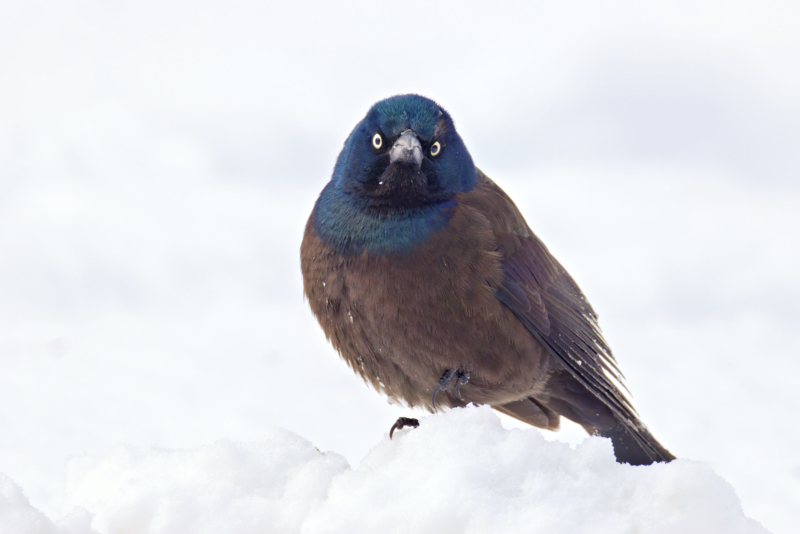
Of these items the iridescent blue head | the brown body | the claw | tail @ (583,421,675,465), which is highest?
the iridescent blue head

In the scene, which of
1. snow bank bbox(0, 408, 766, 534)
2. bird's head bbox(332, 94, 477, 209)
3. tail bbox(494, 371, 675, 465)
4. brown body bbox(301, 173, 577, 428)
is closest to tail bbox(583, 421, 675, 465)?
tail bbox(494, 371, 675, 465)

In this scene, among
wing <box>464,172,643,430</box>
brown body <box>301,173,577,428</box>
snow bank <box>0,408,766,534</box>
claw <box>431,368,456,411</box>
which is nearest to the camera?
snow bank <box>0,408,766,534</box>

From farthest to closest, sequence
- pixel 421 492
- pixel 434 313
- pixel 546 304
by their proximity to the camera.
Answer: pixel 546 304 < pixel 434 313 < pixel 421 492

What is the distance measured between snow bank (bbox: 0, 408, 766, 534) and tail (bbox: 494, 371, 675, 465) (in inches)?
60.3

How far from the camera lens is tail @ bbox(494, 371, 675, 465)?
464 centimetres

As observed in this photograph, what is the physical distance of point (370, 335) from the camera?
401cm

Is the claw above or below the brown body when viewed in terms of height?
below

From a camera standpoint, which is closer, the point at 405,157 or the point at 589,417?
the point at 405,157

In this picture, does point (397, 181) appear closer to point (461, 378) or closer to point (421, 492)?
point (461, 378)

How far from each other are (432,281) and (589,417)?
66.9 inches

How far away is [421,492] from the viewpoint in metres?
2.90

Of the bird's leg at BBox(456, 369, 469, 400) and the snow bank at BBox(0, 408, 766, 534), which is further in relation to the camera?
the bird's leg at BBox(456, 369, 469, 400)

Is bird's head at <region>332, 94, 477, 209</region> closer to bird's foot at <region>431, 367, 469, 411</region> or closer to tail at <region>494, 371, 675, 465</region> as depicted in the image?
bird's foot at <region>431, 367, 469, 411</region>

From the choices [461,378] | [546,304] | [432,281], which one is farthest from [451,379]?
[546,304]
